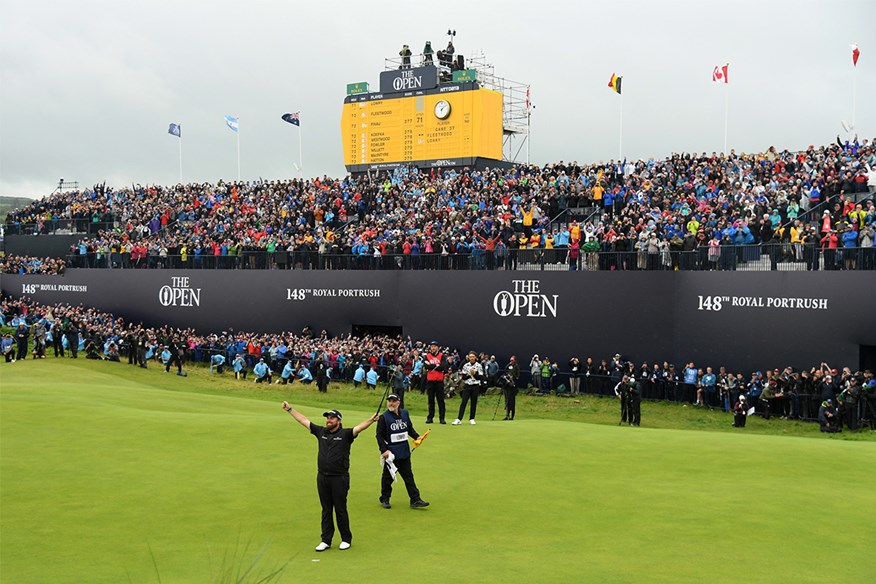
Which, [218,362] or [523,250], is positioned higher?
[523,250]

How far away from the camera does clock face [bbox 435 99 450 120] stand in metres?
48.2

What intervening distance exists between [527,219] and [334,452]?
89.0 ft

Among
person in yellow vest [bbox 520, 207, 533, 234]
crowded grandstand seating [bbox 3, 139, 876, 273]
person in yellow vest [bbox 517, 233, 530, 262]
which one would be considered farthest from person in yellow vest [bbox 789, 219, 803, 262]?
person in yellow vest [bbox 520, 207, 533, 234]

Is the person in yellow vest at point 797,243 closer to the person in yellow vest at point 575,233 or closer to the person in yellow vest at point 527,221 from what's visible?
the person in yellow vest at point 575,233

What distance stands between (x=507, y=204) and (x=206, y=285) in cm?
1723

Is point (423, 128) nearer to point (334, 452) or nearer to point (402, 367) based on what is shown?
point (402, 367)

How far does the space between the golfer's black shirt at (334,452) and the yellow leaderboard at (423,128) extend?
37140 millimetres

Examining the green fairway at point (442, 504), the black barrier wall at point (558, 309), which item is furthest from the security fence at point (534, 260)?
the green fairway at point (442, 504)

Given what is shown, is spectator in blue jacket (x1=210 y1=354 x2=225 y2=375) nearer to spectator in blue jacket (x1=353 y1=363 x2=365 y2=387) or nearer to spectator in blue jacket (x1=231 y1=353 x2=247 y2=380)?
spectator in blue jacket (x1=231 y1=353 x2=247 y2=380)

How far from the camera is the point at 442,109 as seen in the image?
48.3 metres

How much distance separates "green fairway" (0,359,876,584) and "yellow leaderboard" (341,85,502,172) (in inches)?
1099

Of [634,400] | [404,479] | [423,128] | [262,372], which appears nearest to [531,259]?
[634,400]

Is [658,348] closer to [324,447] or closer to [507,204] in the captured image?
[507,204]

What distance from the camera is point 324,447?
11.9 meters
